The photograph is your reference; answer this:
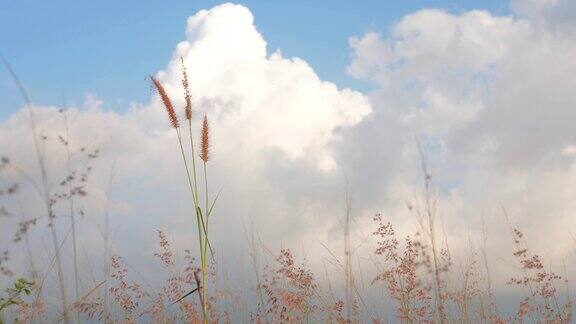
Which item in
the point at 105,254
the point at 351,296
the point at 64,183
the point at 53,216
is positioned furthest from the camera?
the point at 351,296

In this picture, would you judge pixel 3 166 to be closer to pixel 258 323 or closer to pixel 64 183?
pixel 64 183

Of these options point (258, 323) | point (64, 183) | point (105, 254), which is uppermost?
point (64, 183)

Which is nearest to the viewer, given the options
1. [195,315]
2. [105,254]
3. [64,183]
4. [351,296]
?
[64,183]

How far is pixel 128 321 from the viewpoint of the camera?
566 centimetres

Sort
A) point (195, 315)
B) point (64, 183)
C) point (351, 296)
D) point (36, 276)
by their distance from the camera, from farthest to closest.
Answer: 1. point (195, 315)
2. point (351, 296)
3. point (64, 183)
4. point (36, 276)

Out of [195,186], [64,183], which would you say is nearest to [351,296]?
[195,186]

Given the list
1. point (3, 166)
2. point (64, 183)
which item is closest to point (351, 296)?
point (64, 183)

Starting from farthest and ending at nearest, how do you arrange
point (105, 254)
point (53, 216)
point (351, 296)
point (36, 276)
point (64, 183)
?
point (351, 296)
point (105, 254)
point (64, 183)
point (36, 276)
point (53, 216)

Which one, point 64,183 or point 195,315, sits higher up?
point 64,183

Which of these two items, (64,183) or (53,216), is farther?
(64,183)

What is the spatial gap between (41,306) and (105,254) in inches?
26.7

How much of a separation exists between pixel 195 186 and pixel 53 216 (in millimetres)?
830

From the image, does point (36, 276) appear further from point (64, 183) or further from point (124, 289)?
point (124, 289)

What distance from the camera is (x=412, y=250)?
5.29 m
